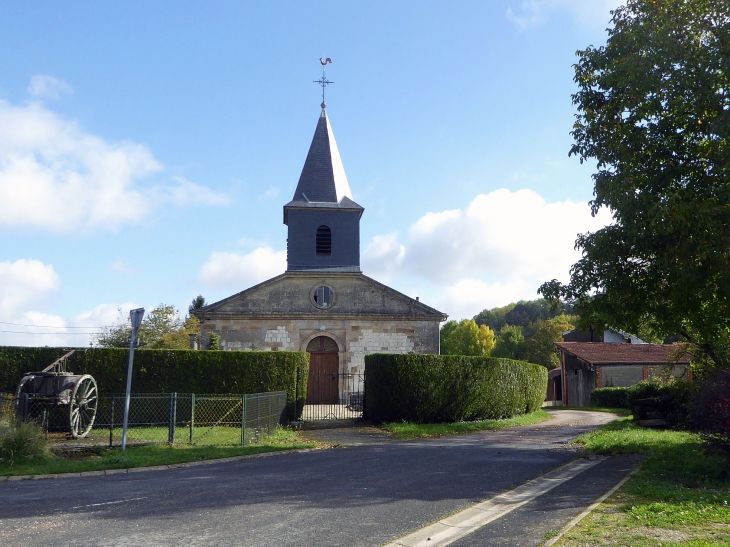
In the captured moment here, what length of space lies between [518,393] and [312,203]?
13844mm

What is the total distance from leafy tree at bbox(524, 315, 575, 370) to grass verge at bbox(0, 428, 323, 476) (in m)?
49.7

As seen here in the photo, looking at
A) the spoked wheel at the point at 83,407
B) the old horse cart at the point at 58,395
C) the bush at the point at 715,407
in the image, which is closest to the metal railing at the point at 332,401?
the spoked wheel at the point at 83,407

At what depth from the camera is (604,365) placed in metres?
36.2

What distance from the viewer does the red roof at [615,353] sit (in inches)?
1438

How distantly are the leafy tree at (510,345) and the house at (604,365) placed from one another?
26376mm

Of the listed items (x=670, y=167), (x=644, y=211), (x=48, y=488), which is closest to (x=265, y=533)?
(x=48, y=488)

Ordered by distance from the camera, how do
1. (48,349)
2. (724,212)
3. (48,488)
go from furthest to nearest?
(48,349)
(724,212)
(48,488)

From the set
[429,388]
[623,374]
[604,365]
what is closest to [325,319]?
[429,388]

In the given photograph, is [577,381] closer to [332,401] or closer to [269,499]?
[332,401]

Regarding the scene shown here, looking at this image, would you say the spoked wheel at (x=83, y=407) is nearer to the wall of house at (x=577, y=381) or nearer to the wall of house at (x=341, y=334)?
the wall of house at (x=341, y=334)

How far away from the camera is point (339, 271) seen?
101ft

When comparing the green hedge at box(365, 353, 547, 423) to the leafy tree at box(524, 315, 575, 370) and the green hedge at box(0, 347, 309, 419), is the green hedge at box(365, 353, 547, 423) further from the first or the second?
the leafy tree at box(524, 315, 575, 370)

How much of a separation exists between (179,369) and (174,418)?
5312 mm

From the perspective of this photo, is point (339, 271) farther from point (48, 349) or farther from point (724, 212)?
point (724, 212)
